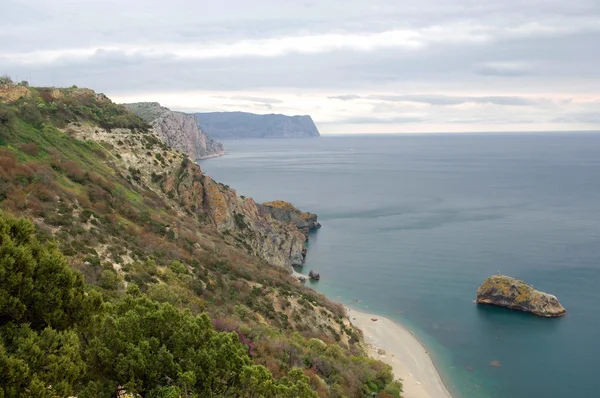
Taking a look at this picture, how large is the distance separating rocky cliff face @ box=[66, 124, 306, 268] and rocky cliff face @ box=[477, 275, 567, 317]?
93.6 feet

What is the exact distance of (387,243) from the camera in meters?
84.4

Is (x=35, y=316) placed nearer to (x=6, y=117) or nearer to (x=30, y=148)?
(x=30, y=148)

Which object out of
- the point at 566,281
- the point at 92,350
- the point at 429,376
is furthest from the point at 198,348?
the point at 566,281

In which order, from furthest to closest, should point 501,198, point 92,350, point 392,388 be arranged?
1. point 501,198
2. point 392,388
3. point 92,350

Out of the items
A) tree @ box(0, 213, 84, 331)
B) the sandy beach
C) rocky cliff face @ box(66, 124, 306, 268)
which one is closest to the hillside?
tree @ box(0, 213, 84, 331)

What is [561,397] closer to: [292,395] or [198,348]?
[292,395]

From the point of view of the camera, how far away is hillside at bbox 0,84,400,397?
411 inches

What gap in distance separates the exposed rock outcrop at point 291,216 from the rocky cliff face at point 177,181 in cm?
3430

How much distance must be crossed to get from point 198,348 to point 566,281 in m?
64.5

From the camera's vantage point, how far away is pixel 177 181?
47.6 meters

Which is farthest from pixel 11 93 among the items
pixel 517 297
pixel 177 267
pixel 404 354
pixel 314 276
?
pixel 517 297

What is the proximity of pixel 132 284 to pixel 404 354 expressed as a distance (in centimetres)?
3399

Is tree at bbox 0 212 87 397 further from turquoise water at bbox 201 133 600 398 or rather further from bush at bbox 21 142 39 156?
turquoise water at bbox 201 133 600 398

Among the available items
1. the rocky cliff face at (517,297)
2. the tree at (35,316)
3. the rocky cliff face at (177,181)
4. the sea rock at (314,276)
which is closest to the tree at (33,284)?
the tree at (35,316)
